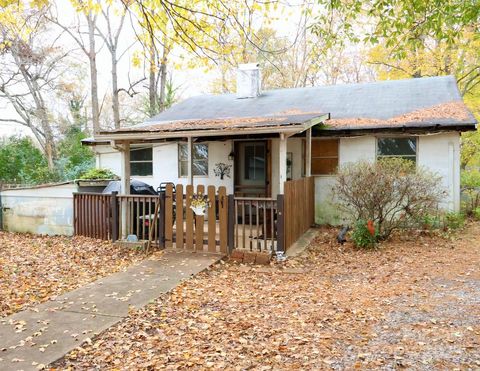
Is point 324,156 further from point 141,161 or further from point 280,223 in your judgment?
point 141,161

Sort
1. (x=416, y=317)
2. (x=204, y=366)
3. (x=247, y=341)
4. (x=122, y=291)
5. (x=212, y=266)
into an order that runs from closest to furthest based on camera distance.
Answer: (x=204, y=366), (x=247, y=341), (x=416, y=317), (x=122, y=291), (x=212, y=266)

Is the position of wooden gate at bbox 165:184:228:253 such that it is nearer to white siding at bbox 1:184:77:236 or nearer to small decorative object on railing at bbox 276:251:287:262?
small decorative object on railing at bbox 276:251:287:262

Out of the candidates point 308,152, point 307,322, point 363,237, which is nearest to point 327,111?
point 308,152

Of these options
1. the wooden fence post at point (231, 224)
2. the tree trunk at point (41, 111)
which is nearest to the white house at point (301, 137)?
the wooden fence post at point (231, 224)

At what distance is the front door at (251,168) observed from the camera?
11.7 metres

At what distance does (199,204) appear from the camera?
7.64 metres

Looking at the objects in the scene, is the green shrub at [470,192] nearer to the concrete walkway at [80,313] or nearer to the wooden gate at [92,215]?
the concrete walkway at [80,313]

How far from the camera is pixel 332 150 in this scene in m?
11.1

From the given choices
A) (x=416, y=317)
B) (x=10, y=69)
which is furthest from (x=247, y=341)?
(x=10, y=69)

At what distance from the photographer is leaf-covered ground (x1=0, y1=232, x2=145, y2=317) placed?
18.2 ft

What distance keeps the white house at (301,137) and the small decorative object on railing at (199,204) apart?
4.28 feet

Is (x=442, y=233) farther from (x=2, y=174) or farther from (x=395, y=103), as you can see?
(x=2, y=174)

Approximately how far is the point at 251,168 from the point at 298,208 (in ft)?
11.3

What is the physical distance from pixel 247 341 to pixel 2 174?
1653 centimetres
